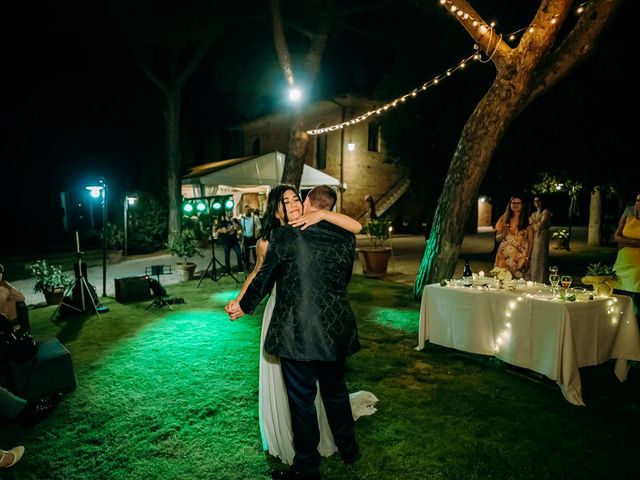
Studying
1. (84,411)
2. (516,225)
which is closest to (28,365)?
(84,411)

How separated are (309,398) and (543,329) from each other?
2518 mm

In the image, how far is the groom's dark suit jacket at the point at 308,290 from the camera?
8.74ft

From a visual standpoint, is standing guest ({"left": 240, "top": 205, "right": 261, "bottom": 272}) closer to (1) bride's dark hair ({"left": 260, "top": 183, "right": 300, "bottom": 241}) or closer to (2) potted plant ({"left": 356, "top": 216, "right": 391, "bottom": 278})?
(2) potted plant ({"left": 356, "top": 216, "right": 391, "bottom": 278})

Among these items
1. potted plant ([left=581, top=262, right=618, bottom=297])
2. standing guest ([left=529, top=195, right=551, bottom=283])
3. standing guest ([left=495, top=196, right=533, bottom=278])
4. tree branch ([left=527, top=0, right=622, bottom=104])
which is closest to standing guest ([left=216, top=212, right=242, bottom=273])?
standing guest ([left=495, top=196, right=533, bottom=278])

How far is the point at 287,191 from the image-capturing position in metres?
3.02

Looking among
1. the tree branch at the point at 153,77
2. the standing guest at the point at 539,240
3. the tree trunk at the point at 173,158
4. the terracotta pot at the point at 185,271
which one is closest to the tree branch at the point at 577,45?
the standing guest at the point at 539,240

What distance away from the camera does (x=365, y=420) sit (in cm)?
367

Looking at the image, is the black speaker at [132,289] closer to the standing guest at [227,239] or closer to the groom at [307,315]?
the standing guest at [227,239]

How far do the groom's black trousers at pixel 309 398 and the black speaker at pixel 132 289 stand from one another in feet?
21.0

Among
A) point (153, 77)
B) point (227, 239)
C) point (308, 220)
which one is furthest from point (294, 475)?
point (153, 77)

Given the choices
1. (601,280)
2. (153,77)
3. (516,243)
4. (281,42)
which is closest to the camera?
(601,280)

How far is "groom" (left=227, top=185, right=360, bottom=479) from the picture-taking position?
268 cm

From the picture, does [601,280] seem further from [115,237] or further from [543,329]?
[115,237]

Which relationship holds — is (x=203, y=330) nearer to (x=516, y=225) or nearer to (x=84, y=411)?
(x=84, y=411)
